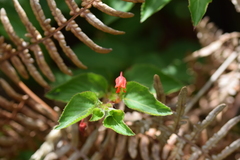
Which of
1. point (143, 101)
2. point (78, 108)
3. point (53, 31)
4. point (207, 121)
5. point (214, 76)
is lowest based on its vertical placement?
point (214, 76)

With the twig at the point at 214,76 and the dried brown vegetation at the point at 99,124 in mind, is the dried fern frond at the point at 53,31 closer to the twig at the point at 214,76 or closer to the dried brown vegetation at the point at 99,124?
the dried brown vegetation at the point at 99,124

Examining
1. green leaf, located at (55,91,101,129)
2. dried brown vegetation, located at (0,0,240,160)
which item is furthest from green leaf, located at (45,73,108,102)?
green leaf, located at (55,91,101,129)

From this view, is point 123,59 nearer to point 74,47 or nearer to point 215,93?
point 74,47

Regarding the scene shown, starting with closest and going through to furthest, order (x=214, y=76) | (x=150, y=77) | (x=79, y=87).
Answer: (x=79, y=87)
(x=150, y=77)
(x=214, y=76)

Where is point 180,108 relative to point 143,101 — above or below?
below

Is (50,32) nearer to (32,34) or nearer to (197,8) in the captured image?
(32,34)

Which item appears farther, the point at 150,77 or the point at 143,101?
the point at 150,77

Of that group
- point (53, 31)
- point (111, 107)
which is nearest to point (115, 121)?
point (111, 107)

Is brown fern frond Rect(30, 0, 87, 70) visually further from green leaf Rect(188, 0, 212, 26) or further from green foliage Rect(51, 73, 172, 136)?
green leaf Rect(188, 0, 212, 26)
